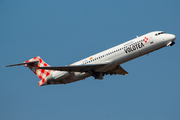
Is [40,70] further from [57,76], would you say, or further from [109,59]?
[109,59]

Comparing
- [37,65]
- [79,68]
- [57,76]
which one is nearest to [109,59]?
[79,68]

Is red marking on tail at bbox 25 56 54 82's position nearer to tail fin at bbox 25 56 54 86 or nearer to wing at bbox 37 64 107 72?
tail fin at bbox 25 56 54 86

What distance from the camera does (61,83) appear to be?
34.0m

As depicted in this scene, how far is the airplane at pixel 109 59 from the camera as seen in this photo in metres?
28.8

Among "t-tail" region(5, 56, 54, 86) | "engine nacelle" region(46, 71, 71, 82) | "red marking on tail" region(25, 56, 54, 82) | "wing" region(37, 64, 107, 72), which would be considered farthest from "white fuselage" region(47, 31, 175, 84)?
"t-tail" region(5, 56, 54, 86)

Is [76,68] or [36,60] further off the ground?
[36,60]

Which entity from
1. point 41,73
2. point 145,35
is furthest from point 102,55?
point 41,73

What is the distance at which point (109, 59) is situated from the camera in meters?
29.9

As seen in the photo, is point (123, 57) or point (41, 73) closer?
point (123, 57)

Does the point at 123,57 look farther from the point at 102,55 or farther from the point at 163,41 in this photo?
the point at 163,41

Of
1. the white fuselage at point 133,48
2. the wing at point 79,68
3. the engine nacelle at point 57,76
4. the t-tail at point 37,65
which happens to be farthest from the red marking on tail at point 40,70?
the white fuselage at point 133,48

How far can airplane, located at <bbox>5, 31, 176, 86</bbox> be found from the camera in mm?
28828

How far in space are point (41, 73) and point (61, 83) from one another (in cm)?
426

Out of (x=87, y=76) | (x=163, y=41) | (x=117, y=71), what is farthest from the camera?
(x=117, y=71)
